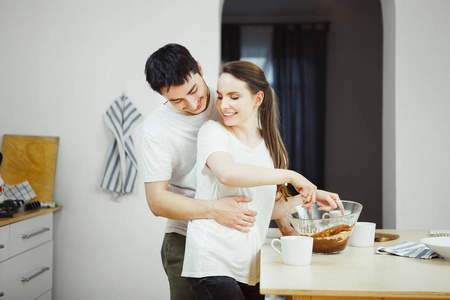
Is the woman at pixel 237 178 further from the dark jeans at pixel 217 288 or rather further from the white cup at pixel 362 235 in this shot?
the white cup at pixel 362 235

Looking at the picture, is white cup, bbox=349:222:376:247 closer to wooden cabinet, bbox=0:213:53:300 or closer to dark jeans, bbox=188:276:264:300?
dark jeans, bbox=188:276:264:300

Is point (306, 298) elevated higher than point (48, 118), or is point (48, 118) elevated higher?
point (48, 118)

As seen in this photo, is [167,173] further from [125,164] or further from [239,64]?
[125,164]

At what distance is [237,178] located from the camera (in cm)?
127

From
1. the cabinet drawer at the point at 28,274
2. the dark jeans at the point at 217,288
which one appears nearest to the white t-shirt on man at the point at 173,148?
the dark jeans at the point at 217,288

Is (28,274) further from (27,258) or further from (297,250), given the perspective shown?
(297,250)

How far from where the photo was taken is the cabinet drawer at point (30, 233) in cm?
239

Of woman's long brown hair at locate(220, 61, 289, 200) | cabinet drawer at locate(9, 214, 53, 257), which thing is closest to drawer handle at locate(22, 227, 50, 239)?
cabinet drawer at locate(9, 214, 53, 257)

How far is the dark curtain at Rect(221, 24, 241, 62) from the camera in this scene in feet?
16.9

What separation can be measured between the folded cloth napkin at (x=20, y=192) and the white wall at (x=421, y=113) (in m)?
2.17

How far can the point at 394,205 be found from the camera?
9.39 feet

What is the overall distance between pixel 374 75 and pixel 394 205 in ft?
8.33

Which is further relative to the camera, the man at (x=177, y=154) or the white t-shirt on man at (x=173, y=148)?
the white t-shirt on man at (x=173, y=148)

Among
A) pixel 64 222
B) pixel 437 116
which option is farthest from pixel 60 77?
pixel 437 116
